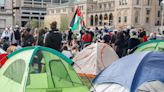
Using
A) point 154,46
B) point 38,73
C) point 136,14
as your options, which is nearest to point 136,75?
point 38,73

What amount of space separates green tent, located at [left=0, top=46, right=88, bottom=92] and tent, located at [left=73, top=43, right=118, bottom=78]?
4.12 meters

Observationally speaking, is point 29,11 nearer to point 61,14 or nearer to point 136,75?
point 61,14

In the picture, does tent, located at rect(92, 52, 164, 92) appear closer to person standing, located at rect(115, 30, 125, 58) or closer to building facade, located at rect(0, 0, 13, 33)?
person standing, located at rect(115, 30, 125, 58)

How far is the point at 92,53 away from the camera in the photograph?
43.9ft

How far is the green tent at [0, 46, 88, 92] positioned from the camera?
8.23m

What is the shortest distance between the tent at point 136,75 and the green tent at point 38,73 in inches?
25.1

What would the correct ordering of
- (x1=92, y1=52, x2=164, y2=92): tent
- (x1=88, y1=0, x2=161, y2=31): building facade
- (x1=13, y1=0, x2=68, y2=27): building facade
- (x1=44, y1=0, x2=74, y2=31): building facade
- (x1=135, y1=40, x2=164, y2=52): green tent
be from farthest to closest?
(x1=13, y1=0, x2=68, y2=27): building facade
(x1=44, y1=0, x2=74, y2=31): building facade
(x1=88, y1=0, x2=161, y2=31): building facade
(x1=135, y1=40, x2=164, y2=52): green tent
(x1=92, y1=52, x2=164, y2=92): tent

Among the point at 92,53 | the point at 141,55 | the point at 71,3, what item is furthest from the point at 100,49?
the point at 71,3

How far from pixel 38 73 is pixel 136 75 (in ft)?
7.34

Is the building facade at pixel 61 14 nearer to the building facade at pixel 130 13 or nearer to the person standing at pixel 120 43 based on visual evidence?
the building facade at pixel 130 13

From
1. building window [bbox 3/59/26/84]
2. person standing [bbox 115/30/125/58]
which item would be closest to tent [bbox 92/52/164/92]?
building window [bbox 3/59/26/84]

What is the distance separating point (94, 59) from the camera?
13227 mm

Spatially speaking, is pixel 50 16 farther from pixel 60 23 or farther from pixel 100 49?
pixel 100 49

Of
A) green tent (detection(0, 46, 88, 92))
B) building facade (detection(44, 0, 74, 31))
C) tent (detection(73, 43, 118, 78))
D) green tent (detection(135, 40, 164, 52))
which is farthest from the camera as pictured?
building facade (detection(44, 0, 74, 31))
